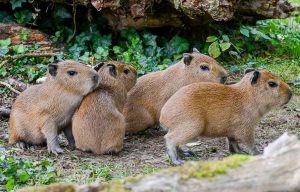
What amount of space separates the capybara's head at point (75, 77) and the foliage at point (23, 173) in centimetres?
116

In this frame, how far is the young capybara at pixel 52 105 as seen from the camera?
7.57 meters

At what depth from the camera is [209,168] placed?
3.66 meters

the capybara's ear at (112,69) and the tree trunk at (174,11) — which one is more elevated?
the tree trunk at (174,11)

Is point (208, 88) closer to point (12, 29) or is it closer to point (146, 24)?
point (146, 24)

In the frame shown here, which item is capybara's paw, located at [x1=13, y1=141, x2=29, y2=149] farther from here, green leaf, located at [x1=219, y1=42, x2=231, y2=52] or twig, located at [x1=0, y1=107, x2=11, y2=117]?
green leaf, located at [x1=219, y1=42, x2=231, y2=52]

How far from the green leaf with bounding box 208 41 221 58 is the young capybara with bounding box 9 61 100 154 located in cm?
Answer: 304

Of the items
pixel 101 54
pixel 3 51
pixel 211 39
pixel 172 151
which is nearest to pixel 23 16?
pixel 3 51

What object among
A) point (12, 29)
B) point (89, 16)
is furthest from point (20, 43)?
point (89, 16)

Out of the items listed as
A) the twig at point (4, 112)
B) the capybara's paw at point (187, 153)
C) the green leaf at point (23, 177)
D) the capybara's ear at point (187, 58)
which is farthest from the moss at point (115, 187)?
the twig at point (4, 112)

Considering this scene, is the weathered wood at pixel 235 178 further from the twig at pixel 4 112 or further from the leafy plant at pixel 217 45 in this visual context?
the leafy plant at pixel 217 45

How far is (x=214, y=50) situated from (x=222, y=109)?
322 cm

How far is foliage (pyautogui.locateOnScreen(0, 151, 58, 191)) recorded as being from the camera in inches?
248

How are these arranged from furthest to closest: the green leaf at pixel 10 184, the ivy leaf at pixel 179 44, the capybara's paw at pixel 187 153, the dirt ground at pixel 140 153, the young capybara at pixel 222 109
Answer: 1. the ivy leaf at pixel 179 44
2. the capybara's paw at pixel 187 153
3. the young capybara at pixel 222 109
4. the dirt ground at pixel 140 153
5. the green leaf at pixel 10 184

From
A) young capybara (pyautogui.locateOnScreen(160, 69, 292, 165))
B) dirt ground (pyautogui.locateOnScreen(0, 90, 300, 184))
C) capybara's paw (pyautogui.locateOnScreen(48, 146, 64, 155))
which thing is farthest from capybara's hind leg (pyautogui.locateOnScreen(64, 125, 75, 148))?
young capybara (pyautogui.locateOnScreen(160, 69, 292, 165))
